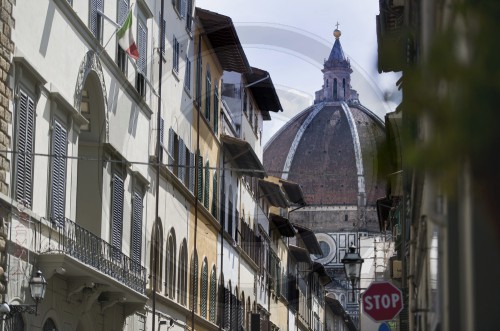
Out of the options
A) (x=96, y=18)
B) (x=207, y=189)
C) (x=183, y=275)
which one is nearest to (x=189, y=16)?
(x=207, y=189)

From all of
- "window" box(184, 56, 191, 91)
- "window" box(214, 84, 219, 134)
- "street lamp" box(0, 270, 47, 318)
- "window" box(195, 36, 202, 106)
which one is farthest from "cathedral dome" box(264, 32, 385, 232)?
"street lamp" box(0, 270, 47, 318)

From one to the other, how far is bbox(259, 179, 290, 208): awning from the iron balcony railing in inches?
1246

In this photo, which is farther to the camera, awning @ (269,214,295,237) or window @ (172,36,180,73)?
awning @ (269,214,295,237)

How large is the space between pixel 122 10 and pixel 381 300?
9582 millimetres

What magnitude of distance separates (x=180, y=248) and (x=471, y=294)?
3054 centimetres

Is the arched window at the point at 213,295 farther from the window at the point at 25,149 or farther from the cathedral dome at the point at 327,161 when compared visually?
the cathedral dome at the point at 327,161

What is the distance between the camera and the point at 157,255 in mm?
31859

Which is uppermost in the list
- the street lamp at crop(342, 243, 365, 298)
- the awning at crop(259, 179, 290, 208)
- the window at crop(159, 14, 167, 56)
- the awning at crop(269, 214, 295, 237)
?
the awning at crop(259, 179, 290, 208)

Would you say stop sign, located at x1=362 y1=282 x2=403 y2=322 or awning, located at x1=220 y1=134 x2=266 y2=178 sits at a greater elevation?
awning, located at x1=220 y1=134 x2=266 y2=178

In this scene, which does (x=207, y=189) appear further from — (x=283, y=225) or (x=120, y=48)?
(x=283, y=225)

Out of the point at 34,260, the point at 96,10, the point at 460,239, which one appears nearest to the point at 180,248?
the point at 96,10

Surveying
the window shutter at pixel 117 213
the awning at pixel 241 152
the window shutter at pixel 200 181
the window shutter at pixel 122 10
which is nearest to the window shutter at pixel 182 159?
the window shutter at pixel 200 181

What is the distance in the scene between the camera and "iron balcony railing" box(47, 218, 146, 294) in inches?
820

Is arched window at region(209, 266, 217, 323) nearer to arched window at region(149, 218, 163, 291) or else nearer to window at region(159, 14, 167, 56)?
arched window at region(149, 218, 163, 291)
